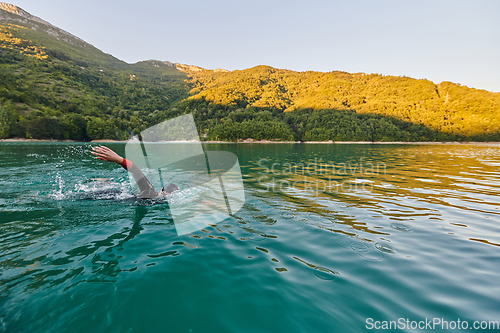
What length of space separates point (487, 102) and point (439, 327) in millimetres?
223161

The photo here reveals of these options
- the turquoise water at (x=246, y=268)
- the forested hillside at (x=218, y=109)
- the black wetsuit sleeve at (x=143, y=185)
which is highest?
the forested hillside at (x=218, y=109)

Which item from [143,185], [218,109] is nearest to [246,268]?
[143,185]

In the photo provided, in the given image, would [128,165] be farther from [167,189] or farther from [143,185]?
[167,189]

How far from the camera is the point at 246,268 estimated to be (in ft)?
12.7

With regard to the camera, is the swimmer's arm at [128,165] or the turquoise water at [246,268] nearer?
the turquoise water at [246,268]

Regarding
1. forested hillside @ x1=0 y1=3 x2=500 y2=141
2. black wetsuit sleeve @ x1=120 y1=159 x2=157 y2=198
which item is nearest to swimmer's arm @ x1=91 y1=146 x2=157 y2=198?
black wetsuit sleeve @ x1=120 y1=159 x2=157 y2=198

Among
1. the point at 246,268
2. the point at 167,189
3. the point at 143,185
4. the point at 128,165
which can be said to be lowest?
the point at 246,268

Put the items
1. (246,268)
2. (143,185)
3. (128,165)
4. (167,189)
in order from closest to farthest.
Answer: (246,268) → (128,165) → (143,185) → (167,189)

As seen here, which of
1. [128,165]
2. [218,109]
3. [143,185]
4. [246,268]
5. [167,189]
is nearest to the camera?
[246,268]

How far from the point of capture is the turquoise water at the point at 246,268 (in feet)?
8.81

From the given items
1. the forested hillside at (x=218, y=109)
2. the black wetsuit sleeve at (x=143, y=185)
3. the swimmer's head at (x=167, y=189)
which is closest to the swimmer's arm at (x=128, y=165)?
the black wetsuit sleeve at (x=143, y=185)

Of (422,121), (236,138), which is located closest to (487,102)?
(422,121)

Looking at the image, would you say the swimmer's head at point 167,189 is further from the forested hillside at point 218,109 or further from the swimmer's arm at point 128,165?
the forested hillside at point 218,109

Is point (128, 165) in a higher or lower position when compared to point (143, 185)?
higher
